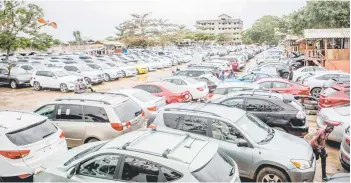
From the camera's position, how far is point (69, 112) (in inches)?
334

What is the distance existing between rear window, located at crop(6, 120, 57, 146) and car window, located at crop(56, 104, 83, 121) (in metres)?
1.15

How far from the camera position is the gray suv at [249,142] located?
19.5 ft

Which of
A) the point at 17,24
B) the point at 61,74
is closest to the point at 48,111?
the point at 61,74

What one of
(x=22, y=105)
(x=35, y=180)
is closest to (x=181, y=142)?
(x=35, y=180)

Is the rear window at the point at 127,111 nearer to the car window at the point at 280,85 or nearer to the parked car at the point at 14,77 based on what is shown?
the car window at the point at 280,85

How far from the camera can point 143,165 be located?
4520 millimetres

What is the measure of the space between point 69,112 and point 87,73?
572 inches

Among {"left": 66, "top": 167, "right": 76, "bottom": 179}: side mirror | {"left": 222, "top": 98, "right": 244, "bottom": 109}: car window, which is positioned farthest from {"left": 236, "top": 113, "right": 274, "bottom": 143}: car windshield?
{"left": 66, "top": 167, "right": 76, "bottom": 179}: side mirror

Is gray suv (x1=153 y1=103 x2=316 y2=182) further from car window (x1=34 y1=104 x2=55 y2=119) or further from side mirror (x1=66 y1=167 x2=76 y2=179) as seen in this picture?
car window (x1=34 y1=104 x2=55 y2=119)

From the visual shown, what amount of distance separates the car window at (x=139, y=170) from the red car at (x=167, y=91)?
8.20 meters

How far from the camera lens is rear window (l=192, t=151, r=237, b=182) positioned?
14.0 ft

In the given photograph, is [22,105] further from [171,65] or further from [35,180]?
[171,65]

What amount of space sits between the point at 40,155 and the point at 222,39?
100m

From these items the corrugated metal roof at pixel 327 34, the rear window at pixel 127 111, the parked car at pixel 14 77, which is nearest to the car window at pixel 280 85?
the rear window at pixel 127 111
